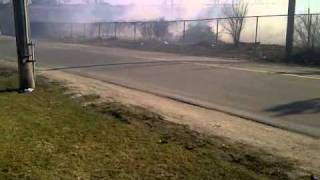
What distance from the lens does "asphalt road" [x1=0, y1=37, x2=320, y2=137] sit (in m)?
9.55

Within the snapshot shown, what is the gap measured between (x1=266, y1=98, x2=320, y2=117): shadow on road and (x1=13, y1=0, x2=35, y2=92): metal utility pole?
207 inches

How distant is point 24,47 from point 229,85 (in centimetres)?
485

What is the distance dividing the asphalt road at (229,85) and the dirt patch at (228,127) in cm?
44

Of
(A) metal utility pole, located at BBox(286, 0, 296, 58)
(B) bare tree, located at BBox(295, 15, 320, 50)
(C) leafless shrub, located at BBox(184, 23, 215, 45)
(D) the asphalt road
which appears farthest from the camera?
(C) leafless shrub, located at BBox(184, 23, 215, 45)

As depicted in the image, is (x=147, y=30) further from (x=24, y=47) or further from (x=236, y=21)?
(x=24, y=47)

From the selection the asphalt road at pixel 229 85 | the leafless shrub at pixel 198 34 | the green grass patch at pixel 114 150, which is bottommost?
the asphalt road at pixel 229 85

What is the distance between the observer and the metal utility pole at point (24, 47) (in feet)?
38.9

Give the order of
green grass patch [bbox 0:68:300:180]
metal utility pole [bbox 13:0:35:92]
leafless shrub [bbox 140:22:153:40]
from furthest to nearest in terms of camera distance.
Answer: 1. leafless shrub [bbox 140:22:153:40]
2. metal utility pole [bbox 13:0:35:92]
3. green grass patch [bbox 0:68:300:180]

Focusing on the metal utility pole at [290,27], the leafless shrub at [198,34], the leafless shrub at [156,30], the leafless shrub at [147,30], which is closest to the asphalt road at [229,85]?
the metal utility pole at [290,27]

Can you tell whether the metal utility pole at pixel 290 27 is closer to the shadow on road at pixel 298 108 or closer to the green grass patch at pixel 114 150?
the shadow on road at pixel 298 108

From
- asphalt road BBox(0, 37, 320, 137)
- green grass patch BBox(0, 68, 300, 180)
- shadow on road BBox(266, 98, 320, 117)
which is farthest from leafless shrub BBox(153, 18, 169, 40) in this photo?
green grass patch BBox(0, 68, 300, 180)

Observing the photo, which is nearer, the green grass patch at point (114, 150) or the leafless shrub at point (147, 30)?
the green grass patch at point (114, 150)

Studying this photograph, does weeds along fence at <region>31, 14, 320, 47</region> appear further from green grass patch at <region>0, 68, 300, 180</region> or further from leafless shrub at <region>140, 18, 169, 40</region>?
green grass patch at <region>0, 68, 300, 180</region>

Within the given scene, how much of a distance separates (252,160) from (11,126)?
3546 millimetres
